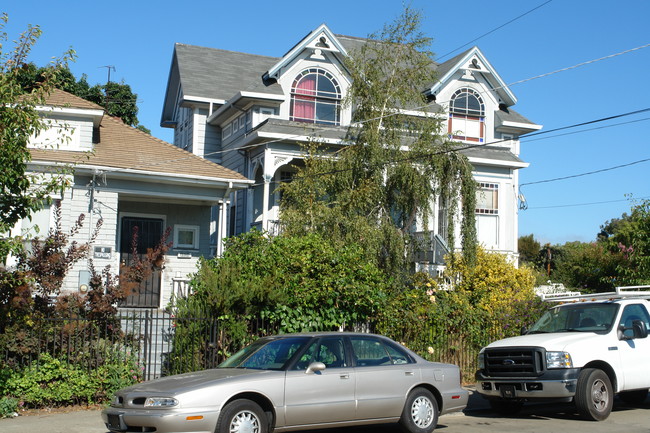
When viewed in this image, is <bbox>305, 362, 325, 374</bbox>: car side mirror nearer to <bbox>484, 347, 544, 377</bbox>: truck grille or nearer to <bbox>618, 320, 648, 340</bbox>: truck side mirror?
<bbox>484, 347, 544, 377</bbox>: truck grille

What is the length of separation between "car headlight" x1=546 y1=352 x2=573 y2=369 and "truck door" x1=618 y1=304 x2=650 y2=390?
3.65ft

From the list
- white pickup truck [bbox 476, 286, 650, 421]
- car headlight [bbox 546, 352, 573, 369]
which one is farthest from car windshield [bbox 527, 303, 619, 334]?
car headlight [bbox 546, 352, 573, 369]

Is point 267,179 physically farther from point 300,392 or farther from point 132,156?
point 300,392

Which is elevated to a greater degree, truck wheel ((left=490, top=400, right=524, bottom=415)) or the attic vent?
the attic vent

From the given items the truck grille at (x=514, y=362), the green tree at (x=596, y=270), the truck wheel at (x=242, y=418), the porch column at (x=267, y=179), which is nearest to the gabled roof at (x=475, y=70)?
the green tree at (x=596, y=270)

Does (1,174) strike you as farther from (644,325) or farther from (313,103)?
(313,103)

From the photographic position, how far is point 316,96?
23.5 m

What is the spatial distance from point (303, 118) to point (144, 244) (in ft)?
22.8

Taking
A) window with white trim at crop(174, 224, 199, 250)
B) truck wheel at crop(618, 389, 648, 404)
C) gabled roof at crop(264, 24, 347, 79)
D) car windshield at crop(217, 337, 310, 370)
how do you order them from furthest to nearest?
gabled roof at crop(264, 24, 347, 79), window with white trim at crop(174, 224, 199, 250), truck wheel at crop(618, 389, 648, 404), car windshield at crop(217, 337, 310, 370)

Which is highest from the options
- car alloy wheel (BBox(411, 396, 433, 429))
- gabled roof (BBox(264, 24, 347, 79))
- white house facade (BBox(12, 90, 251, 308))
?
gabled roof (BBox(264, 24, 347, 79))

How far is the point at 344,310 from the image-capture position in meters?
13.8

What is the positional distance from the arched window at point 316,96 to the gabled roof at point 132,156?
530cm

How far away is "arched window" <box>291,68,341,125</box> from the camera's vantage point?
23.4 metres

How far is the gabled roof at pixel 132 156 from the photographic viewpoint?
17.3 meters
